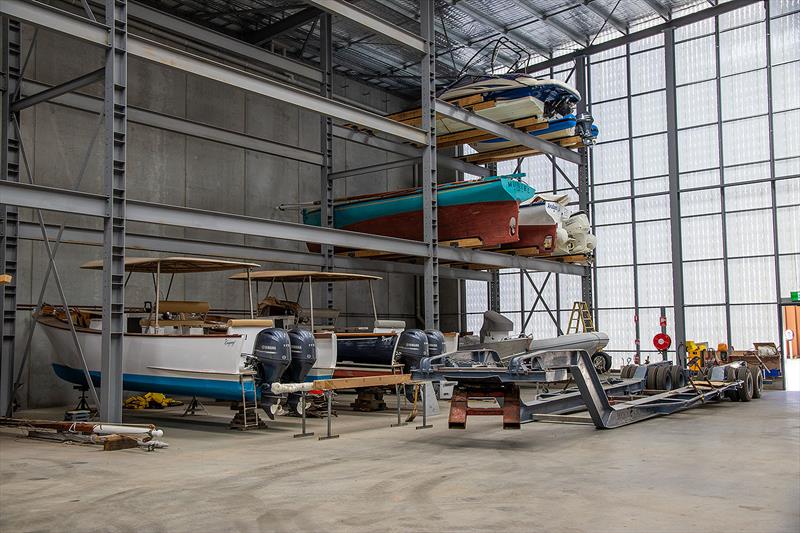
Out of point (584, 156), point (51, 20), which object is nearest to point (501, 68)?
point (584, 156)

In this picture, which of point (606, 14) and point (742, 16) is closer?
point (742, 16)

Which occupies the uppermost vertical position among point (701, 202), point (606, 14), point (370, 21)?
point (606, 14)

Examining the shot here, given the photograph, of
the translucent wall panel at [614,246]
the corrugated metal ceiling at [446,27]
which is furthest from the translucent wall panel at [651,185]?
the corrugated metal ceiling at [446,27]

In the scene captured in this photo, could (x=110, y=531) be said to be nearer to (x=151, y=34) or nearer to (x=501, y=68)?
(x=151, y=34)

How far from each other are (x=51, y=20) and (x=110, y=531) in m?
7.07

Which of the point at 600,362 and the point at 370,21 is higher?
the point at 370,21

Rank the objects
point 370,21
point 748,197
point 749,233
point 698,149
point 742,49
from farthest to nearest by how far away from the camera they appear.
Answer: point 698,149
point 742,49
point 748,197
point 749,233
point 370,21

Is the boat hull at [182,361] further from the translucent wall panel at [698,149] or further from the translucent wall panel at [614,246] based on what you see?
the translucent wall panel at [698,149]

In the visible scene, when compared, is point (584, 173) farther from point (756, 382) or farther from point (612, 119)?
point (756, 382)

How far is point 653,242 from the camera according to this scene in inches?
907

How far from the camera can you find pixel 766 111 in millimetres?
21141

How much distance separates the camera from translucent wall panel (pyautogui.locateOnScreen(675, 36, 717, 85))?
22266 mm

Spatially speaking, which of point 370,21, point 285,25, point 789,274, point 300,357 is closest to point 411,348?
point 300,357

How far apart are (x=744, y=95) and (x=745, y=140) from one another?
A: 4.38ft
